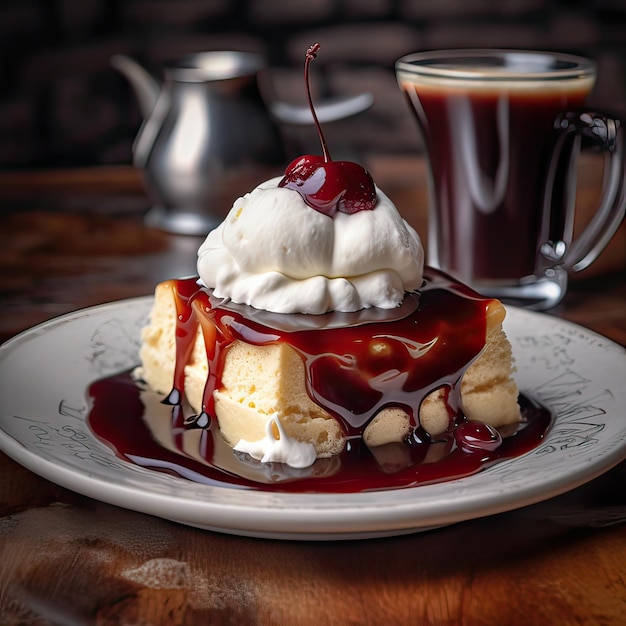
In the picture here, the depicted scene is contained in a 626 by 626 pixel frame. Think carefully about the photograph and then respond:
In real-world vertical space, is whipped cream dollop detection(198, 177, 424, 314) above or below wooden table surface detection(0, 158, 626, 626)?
above

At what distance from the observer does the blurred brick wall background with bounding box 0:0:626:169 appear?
3.19 meters

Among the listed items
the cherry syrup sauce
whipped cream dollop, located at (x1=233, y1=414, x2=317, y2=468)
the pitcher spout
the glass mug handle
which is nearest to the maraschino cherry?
the cherry syrup sauce

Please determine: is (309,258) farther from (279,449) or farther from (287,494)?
(287,494)

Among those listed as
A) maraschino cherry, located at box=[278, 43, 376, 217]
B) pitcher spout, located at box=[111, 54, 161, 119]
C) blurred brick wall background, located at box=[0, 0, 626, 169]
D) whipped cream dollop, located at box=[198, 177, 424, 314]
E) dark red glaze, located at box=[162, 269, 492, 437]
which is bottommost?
blurred brick wall background, located at box=[0, 0, 626, 169]

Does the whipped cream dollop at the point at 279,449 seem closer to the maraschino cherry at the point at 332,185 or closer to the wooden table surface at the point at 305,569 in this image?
the wooden table surface at the point at 305,569

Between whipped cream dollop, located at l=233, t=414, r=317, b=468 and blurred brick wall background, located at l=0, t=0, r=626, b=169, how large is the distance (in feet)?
7.57

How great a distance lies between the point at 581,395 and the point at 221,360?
1.44 ft

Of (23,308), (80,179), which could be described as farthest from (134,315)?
(80,179)

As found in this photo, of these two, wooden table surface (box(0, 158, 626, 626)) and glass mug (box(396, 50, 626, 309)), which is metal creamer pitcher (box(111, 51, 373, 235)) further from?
wooden table surface (box(0, 158, 626, 626))

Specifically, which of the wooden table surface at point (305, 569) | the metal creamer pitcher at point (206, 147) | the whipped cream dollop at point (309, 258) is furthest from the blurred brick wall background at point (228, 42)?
the wooden table surface at point (305, 569)

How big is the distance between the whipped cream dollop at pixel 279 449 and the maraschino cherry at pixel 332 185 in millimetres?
270

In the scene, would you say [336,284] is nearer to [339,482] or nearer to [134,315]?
[339,482]

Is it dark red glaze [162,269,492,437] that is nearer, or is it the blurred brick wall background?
dark red glaze [162,269,492,437]

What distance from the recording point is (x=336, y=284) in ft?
3.57
